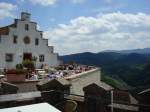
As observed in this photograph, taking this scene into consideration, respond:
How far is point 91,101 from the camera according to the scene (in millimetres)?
8250

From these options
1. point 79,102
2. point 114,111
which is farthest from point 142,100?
point 79,102

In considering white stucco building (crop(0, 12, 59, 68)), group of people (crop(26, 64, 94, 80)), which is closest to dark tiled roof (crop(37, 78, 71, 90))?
group of people (crop(26, 64, 94, 80))

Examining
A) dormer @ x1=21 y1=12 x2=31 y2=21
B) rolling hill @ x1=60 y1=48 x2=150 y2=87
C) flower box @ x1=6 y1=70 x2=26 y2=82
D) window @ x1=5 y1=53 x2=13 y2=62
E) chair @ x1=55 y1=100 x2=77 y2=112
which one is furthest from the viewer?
rolling hill @ x1=60 y1=48 x2=150 y2=87

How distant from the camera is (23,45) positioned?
43594mm

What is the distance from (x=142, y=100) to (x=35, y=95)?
132 inches

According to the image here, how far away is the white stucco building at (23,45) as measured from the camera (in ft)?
134

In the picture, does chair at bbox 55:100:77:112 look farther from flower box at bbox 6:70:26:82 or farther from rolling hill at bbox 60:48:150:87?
rolling hill at bbox 60:48:150:87

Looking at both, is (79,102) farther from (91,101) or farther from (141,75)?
(141,75)

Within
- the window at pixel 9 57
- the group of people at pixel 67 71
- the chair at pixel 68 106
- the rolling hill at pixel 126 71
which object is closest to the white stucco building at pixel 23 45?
the window at pixel 9 57

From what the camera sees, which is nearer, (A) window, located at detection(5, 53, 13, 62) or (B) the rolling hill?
(A) window, located at detection(5, 53, 13, 62)

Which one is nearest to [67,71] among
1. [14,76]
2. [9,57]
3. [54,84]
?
[9,57]

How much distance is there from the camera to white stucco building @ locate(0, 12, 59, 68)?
40825 mm

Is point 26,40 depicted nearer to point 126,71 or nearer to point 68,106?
point 68,106

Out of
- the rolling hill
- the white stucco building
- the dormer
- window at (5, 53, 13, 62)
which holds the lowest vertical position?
the rolling hill
